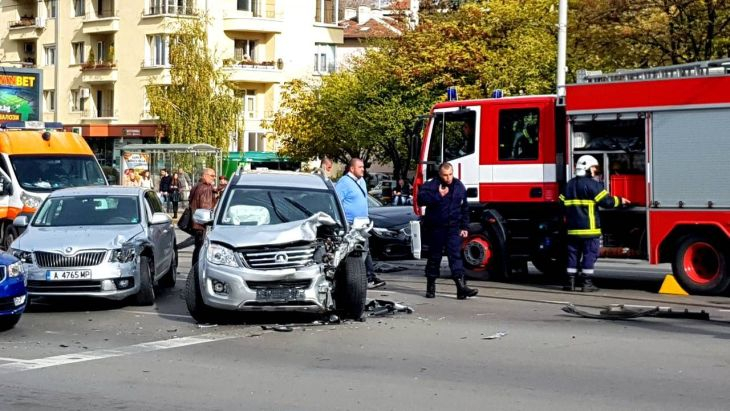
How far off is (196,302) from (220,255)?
64 cm

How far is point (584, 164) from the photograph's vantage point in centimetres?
1678

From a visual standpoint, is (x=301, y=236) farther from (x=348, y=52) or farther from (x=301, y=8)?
(x=348, y=52)

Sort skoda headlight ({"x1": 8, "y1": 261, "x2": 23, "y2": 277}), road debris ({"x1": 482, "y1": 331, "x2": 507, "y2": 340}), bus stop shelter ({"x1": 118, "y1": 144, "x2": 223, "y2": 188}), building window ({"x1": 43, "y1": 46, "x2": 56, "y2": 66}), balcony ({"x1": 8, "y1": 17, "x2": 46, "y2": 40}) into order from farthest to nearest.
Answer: balcony ({"x1": 8, "y1": 17, "x2": 46, "y2": 40}), building window ({"x1": 43, "y1": 46, "x2": 56, "y2": 66}), bus stop shelter ({"x1": 118, "y1": 144, "x2": 223, "y2": 188}), skoda headlight ({"x1": 8, "y1": 261, "x2": 23, "y2": 277}), road debris ({"x1": 482, "y1": 331, "x2": 507, "y2": 340})

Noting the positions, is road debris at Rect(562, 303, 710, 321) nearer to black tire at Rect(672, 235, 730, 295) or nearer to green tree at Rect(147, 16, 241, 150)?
black tire at Rect(672, 235, 730, 295)

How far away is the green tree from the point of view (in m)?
56.1

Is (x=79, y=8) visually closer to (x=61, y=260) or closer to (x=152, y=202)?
(x=152, y=202)

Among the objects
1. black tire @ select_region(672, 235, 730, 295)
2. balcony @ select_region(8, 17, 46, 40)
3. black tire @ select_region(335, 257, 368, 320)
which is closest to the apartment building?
balcony @ select_region(8, 17, 46, 40)

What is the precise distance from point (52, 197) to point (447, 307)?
5.86m

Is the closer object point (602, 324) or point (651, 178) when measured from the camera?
point (602, 324)

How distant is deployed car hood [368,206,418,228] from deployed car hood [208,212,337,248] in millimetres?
9284

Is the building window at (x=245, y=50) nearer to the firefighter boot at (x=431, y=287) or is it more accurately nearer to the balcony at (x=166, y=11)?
the balcony at (x=166, y=11)

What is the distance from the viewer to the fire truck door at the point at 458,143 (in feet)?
60.8

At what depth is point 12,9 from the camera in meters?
75.2

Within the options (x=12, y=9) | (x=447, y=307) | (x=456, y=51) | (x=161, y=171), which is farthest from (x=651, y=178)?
(x=12, y=9)
